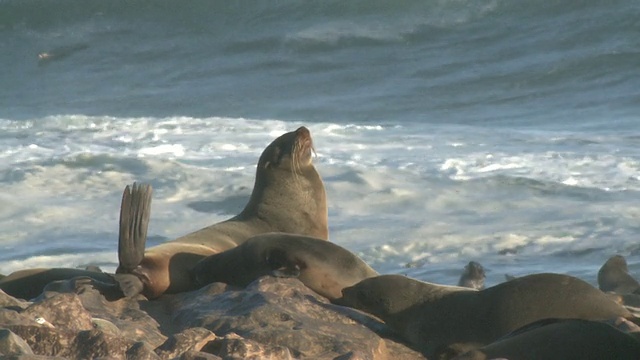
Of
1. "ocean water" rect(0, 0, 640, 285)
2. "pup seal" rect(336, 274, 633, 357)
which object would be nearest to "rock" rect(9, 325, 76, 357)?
"pup seal" rect(336, 274, 633, 357)

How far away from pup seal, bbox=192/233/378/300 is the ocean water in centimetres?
332

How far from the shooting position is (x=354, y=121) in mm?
21516

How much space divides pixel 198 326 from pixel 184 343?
0.87 meters

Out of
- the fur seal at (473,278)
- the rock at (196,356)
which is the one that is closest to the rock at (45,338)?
the rock at (196,356)

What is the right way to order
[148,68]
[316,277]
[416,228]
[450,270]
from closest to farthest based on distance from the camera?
1. [316,277]
2. [450,270]
3. [416,228]
4. [148,68]

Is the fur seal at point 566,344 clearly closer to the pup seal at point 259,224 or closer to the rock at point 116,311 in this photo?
the rock at point 116,311

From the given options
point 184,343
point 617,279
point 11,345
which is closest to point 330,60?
point 617,279

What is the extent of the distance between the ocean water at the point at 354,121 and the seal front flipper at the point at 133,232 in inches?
141

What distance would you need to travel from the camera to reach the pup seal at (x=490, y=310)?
16.7ft

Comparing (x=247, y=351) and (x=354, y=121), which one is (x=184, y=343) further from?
(x=354, y=121)

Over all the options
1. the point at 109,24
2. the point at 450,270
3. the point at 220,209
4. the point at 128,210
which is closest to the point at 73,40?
the point at 109,24

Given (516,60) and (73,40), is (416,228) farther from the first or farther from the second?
(73,40)

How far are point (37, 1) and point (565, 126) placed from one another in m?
18.2

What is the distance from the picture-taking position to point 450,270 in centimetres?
985
